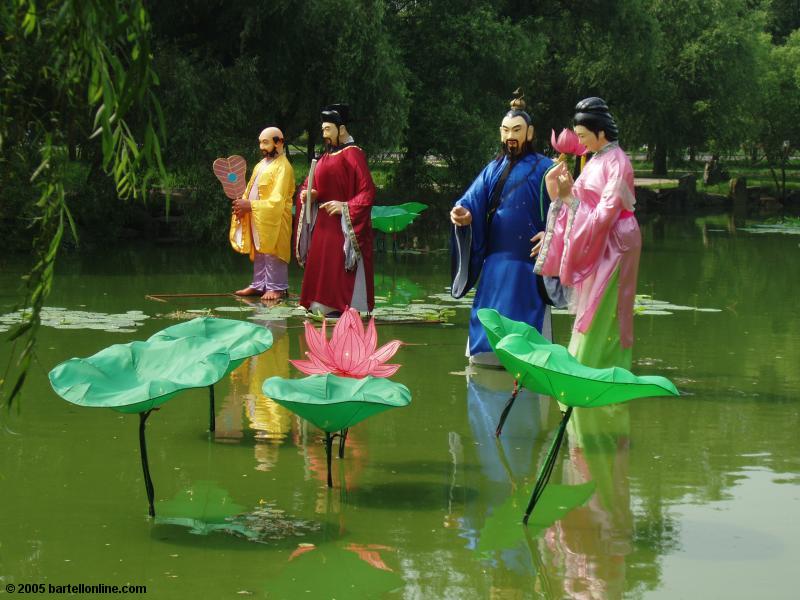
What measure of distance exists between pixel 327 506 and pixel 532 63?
19.1m

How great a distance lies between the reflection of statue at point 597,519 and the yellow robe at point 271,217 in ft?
20.8

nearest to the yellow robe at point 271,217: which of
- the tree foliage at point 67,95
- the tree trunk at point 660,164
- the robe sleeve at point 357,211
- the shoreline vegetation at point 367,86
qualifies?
the shoreline vegetation at point 367,86

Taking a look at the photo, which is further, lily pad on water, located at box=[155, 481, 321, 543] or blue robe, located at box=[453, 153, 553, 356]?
blue robe, located at box=[453, 153, 553, 356]

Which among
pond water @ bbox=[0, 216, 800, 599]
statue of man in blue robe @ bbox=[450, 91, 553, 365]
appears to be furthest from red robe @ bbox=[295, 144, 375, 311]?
statue of man in blue robe @ bbox=[450, 91, 553, 365]

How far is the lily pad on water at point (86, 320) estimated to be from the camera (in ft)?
37.2

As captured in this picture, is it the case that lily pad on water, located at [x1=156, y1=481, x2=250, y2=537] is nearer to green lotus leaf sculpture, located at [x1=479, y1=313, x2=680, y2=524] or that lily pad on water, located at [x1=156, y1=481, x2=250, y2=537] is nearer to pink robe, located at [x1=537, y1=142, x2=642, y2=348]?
green lotus leaf sculpture, located at [x1=479, y1=313, x2=680, y2=524]

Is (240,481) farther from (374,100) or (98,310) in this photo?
(374,100)

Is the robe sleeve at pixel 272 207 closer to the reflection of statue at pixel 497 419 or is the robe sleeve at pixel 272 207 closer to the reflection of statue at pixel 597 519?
the reflection of statue at pixel 497 419

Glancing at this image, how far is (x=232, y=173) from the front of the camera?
13945 mm

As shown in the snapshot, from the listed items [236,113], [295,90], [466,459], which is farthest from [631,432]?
[295,90]

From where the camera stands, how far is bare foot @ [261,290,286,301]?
13784mm

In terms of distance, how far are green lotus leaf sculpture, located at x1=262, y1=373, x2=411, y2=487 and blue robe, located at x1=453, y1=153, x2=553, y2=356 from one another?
11.6ft

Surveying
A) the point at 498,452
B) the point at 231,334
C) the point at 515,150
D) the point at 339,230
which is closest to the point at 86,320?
the point at 339,230

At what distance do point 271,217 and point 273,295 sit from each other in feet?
2.77
